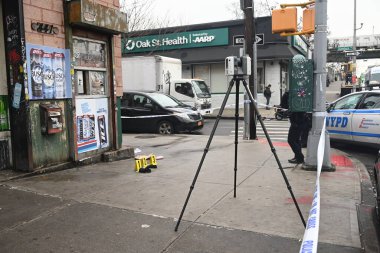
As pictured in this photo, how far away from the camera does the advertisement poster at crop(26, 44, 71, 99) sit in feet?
20.9

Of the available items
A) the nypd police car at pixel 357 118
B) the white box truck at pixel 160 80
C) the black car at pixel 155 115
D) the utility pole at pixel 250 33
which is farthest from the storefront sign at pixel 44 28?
the white box truck at pixel 160 80

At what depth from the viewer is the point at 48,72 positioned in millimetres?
6695

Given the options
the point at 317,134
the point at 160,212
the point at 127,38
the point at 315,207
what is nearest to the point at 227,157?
the point at 317,134

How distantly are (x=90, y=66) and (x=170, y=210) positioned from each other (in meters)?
3.99

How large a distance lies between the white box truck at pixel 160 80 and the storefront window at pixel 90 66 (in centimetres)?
976

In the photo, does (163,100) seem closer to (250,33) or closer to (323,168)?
(250,33)

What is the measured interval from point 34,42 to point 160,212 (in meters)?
3.55

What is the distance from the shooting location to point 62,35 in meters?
7.02

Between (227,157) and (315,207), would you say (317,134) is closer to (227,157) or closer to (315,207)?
(227,157)

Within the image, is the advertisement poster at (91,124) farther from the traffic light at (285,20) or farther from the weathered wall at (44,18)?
the traffic light at (285,20)

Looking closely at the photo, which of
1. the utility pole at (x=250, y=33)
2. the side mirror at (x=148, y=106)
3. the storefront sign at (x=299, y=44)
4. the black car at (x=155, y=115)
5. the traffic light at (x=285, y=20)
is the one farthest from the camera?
the storefront sign at (x=299, y=44)

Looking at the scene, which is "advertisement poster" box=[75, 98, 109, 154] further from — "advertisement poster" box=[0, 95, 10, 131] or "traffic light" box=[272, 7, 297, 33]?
"traffic light" box=[272, 7, 297, 33]

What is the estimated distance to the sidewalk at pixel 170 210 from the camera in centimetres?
400

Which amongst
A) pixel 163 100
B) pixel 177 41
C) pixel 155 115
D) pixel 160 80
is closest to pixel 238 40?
pixel 163 100
